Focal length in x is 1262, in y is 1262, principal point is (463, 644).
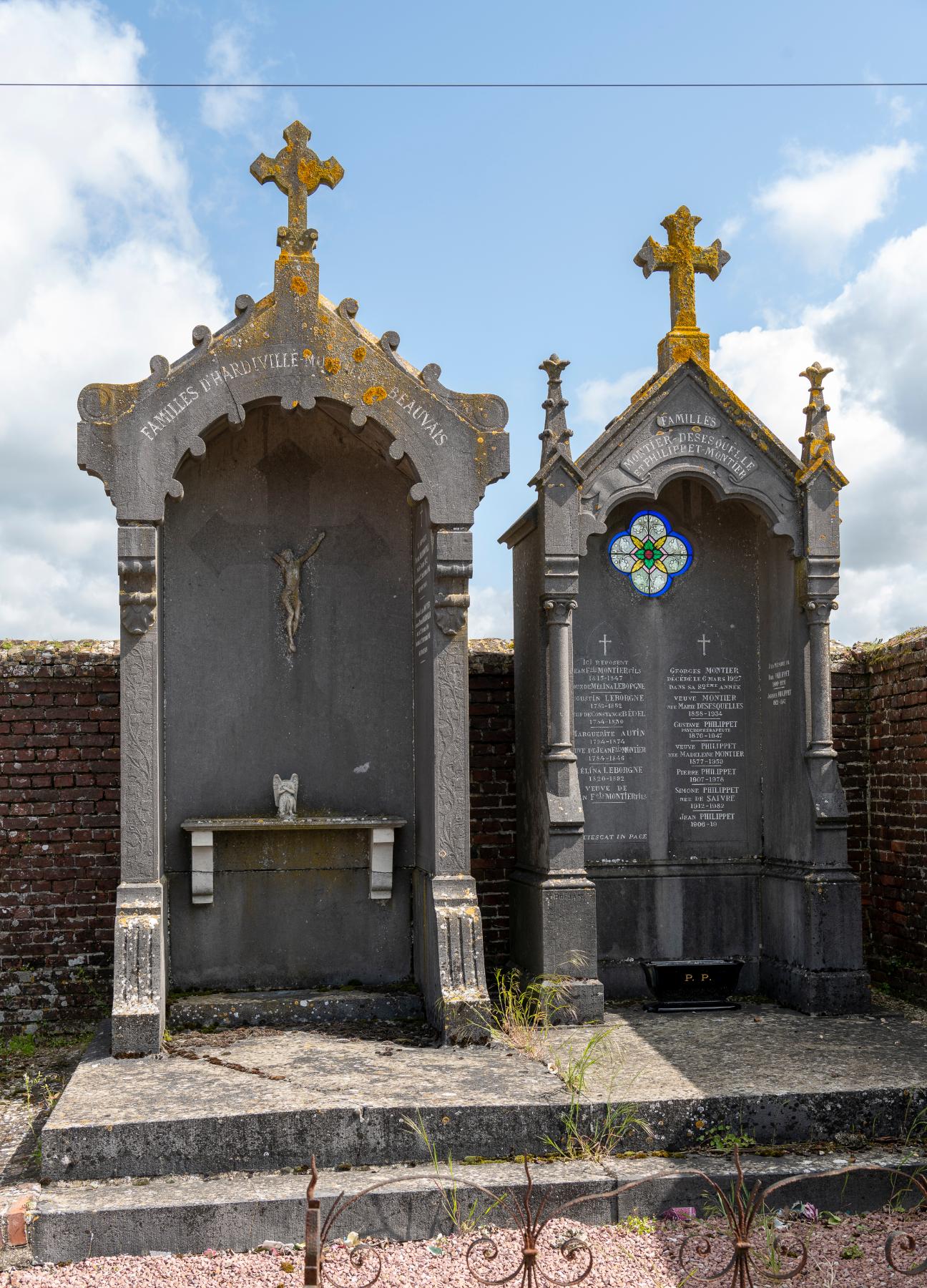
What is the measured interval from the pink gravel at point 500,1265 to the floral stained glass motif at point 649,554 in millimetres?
4579

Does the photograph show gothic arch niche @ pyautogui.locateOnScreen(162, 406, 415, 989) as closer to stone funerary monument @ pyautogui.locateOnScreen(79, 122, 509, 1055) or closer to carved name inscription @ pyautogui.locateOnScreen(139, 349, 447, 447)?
stone funerary monument @ pyautogui.locateOnScreen(79, 122, 509, 1055)

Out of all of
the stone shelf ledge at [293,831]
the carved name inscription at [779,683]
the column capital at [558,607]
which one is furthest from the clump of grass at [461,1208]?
the carved name inscription at [779,683]

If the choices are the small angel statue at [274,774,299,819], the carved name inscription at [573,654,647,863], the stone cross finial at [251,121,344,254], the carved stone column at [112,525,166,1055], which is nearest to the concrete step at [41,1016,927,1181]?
the carved stone column at [112,525,166,1055]

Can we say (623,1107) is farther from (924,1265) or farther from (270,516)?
(270,516)

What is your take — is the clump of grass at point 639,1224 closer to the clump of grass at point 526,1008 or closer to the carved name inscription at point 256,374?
the clump of grass at point 526,1008

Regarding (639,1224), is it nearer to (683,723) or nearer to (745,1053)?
(745,1053)

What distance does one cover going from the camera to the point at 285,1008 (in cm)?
755

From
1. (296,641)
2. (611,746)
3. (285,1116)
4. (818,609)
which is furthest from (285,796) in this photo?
(818,609)

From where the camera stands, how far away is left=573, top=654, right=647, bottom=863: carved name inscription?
872 centimetres

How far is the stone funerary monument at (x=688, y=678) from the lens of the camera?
8.22 m

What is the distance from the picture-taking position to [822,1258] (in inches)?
202

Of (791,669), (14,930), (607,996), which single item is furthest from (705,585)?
(14,930)

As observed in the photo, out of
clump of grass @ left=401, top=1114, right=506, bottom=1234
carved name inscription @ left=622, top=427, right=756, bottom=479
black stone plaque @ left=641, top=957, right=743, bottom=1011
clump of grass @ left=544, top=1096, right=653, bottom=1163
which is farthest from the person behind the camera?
carved name inscription @ left=622, top=427, right=756, bottom=479

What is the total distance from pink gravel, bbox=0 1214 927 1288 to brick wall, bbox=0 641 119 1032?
12.6 ft
